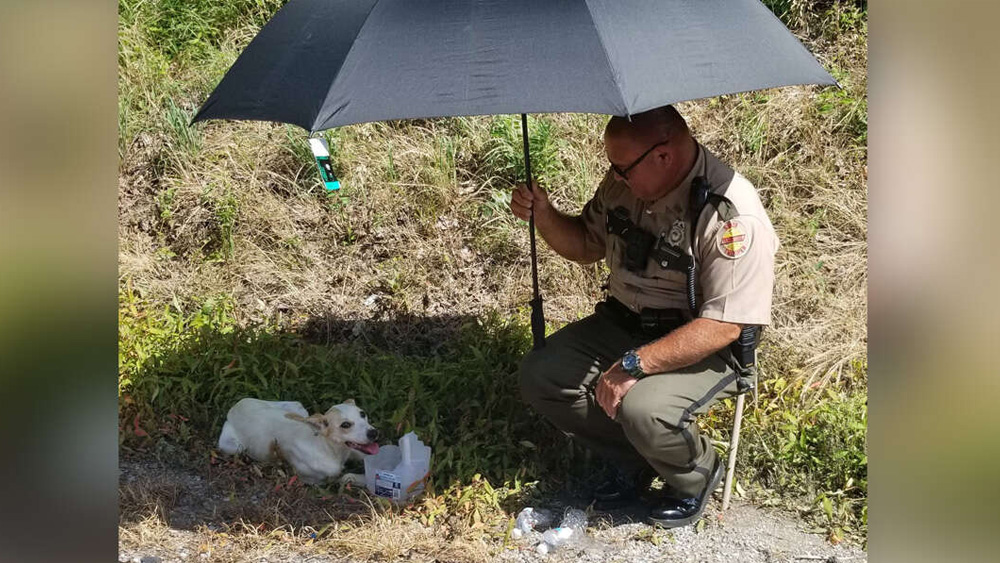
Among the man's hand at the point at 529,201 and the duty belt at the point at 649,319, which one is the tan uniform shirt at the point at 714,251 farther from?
the man's hand at the point at 529,201

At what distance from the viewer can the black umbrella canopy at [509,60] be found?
2.86m

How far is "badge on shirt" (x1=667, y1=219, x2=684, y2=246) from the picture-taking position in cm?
367

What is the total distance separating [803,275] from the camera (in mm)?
5473

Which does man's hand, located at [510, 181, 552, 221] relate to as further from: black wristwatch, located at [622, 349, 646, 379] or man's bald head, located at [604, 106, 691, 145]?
black wristwatch, located at [622, 349, 646, 379]

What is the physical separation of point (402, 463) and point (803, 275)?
101 inches

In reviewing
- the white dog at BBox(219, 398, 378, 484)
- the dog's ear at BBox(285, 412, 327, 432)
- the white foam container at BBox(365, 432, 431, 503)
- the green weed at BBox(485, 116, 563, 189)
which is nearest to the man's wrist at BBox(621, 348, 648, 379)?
the white foam container at BBox(365, 432, 431, 503)

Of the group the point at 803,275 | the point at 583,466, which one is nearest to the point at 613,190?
the point at 583,466

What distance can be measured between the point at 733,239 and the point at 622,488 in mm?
1202

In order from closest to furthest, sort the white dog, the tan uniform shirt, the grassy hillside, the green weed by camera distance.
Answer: the tan uniform shirt, the white dog, the grassy hillside, the green weed

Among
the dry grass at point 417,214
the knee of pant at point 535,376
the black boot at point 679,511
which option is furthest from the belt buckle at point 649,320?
the dry grass at point 417,214

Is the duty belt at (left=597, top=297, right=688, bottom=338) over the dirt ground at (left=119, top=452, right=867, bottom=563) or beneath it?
over

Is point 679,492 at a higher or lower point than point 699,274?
lower
